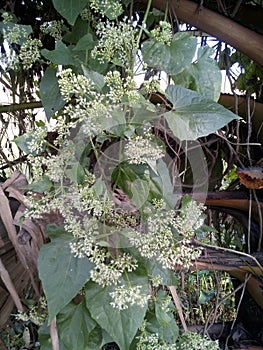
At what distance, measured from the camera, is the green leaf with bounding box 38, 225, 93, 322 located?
18.0 inches

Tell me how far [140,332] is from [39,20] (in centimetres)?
64

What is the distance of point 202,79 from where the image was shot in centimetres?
53

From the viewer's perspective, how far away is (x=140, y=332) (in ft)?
1.85

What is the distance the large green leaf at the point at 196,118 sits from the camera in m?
0.44

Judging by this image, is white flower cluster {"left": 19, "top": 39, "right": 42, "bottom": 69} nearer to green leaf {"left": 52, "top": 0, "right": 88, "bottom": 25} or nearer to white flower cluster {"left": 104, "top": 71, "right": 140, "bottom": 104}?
green leaf {"left": 52, "top": 0, "right": 88, "bottom": 25}

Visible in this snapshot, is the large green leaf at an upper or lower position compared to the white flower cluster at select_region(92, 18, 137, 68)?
lower

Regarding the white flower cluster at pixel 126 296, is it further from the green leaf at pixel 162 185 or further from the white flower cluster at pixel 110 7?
the white flower cluster at pixel 110 7

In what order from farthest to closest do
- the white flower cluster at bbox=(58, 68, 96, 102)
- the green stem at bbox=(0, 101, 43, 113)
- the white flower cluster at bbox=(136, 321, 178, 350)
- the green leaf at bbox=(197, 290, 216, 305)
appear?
1. the green leaf at bbox=(197, 290, 216, 305)
2. the green stem at bbox=(0, 101, 43, 113)
3. the white flower cluster at bbox=(136, 321, 178, 350)
4. the white flower cluster at bbox=(58, 68, 96, 102)

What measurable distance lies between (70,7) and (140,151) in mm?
247

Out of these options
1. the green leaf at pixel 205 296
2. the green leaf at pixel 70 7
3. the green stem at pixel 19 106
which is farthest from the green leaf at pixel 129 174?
the green leaf at pixel 205 296

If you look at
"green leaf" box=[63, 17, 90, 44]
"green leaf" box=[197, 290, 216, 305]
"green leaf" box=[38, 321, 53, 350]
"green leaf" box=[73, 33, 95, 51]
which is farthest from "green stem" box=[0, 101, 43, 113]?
"green leaf" box=[197, 290, 216, 305]

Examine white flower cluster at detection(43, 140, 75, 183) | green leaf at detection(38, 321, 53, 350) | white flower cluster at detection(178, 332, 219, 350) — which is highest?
white flower cluster at detection(43, 140, 75, 183)

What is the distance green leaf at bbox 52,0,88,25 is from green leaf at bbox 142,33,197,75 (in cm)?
12

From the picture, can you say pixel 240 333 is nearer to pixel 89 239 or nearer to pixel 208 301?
pixel 208 301
